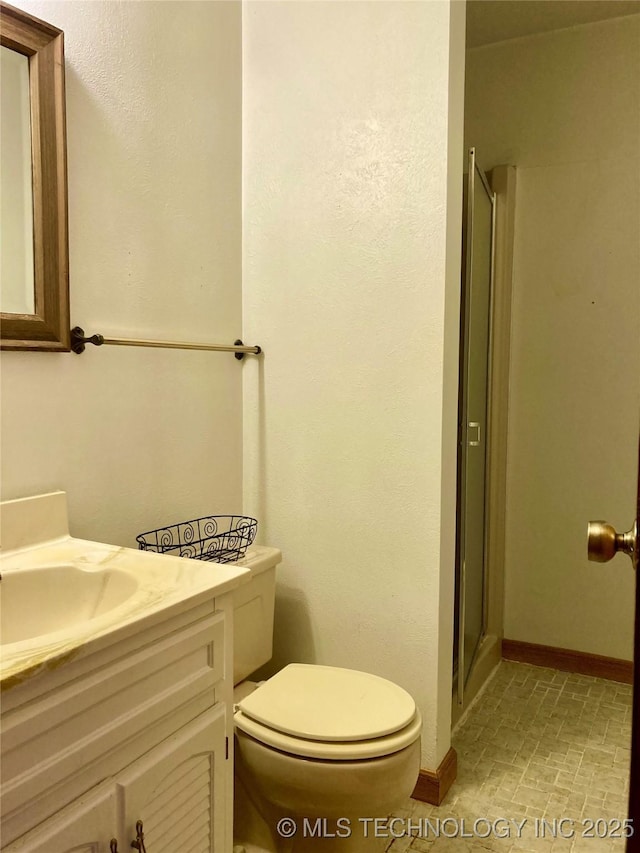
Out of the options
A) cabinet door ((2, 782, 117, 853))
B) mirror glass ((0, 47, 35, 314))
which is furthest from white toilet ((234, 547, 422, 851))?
mirror glass ((0, 47, 35, 314))

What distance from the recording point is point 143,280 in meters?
1.65

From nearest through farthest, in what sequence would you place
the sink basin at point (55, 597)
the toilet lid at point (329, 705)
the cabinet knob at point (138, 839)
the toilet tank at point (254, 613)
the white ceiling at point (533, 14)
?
the cabinet knob at point (138, 839), the sink basin at point (55, 597), the toilet lid at point (329, 705), the toilet tank at point (254, 613), the white ceiling at point (533, 14)

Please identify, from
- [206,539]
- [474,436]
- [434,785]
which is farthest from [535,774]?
[206,539]

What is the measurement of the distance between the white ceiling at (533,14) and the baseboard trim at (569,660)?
2456mm

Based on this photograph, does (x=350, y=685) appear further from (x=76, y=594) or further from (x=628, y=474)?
(x=628, y=474)

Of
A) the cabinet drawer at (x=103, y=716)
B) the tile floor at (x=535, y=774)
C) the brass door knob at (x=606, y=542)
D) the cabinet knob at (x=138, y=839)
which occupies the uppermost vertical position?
the brass door knob at (x=606, y=542)

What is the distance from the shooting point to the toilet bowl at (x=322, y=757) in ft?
4.42

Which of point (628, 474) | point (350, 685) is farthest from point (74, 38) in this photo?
point (628, 474)

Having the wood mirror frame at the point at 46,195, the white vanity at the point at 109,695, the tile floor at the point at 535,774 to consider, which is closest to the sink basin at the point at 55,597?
the white vanity at the point at 109,695

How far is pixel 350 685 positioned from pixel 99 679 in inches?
32.6

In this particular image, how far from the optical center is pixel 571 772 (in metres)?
1.96

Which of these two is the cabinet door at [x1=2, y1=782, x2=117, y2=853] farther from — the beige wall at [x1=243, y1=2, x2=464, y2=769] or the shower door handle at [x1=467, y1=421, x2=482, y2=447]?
the shower door handle at [x1=467, y1=421, x2=482, y2=447]

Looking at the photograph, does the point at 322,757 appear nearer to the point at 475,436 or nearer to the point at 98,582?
the point at 98,582

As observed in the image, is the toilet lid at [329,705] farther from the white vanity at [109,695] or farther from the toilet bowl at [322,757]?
the white vanity at [109,695]
